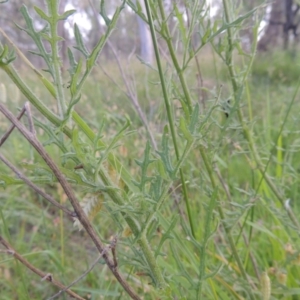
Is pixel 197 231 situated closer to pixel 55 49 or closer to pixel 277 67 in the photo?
pixel 55 49

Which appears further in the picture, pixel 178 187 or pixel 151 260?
pixel 178 187

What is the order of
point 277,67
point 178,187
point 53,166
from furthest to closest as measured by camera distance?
point 277,67, point 178,187, point 53,166

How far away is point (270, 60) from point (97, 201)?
3879 mm

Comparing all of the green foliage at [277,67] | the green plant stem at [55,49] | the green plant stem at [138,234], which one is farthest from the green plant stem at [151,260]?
the green foliage at [277,67]

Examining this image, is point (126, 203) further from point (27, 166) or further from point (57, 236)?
point (57, 236)

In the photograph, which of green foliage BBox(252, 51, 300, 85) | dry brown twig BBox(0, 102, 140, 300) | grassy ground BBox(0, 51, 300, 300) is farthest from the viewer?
green foliage BBox(252, 51, 300, 85)

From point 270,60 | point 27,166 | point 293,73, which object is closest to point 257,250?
point 27,166

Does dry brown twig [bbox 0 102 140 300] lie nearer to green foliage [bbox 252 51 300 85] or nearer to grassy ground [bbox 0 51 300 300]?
grassy ground [bbox 0 51 300 300]

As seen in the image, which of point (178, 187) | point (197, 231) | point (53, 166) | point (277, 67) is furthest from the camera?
point (277, 67)

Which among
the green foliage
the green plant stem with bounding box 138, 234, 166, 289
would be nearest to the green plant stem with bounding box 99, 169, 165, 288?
the green plant stem with bounding box 138, 234, 166, 289

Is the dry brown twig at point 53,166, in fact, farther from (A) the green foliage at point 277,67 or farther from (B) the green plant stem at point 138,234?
(A) the green foliage at point 277,67

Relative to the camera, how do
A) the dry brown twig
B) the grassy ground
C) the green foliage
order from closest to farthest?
1. the dry brown twig
2. the grassy ground
3. the green foliage

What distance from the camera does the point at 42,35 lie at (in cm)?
32

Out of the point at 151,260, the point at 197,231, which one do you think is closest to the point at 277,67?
the point at 197,231
